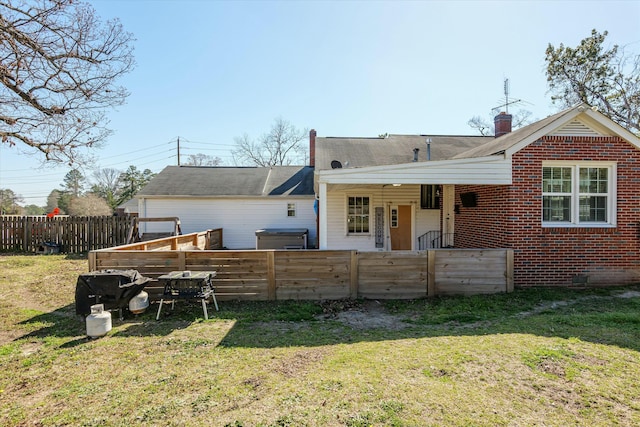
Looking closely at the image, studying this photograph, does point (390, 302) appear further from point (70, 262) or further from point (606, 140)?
point (70, 262)

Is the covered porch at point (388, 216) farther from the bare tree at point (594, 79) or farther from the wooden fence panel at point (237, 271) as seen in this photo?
the bare tree at point (594, 79)

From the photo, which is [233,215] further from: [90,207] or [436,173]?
[90,207]

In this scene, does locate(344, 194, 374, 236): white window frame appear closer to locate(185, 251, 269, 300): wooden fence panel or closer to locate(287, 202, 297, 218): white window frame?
locate(287, 202, 297, 218): white window frame

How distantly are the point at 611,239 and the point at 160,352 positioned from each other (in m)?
9.73

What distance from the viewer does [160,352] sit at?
451cm

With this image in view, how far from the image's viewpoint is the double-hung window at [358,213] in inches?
483

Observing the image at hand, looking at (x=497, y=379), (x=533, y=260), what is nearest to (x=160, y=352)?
(x=497, y=379)

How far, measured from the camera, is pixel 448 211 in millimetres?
11297

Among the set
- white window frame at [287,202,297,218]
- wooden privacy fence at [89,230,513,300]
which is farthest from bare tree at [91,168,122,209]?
wooden privacy fence at [89,230,513,300]

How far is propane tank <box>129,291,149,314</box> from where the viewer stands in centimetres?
600

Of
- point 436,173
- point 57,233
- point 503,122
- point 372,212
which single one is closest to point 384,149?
point 372,212

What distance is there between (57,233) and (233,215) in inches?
300

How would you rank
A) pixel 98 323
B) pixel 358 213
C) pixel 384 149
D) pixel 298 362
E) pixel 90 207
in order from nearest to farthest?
pixel 298 362 → pixel 98 323 → pixel 358 213 → pixel 384 149 → pixel 90 207

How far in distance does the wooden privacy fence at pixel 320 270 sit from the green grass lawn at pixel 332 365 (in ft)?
1.03
